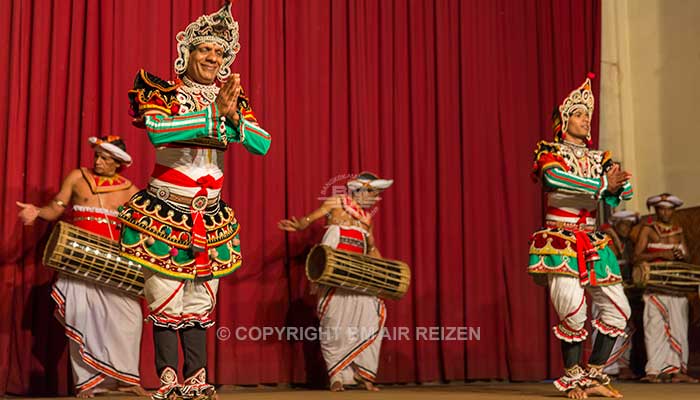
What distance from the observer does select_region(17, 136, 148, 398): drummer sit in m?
4.80

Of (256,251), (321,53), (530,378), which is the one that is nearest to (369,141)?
(321,53)

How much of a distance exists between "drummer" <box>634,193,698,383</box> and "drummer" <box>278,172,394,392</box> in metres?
2.15

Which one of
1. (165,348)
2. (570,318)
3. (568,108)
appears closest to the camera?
(165,348)

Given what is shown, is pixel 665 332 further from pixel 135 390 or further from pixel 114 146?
pixel 114 146

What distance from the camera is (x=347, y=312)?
17.9ft

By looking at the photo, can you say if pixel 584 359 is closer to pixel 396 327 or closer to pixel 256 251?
pixel 396 327

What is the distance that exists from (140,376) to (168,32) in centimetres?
227

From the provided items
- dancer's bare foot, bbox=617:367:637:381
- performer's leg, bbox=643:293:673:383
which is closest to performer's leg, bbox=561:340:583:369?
performer's leg, bbox=643:293:673:383

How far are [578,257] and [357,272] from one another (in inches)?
61.4

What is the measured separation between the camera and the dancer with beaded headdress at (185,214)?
305 cm

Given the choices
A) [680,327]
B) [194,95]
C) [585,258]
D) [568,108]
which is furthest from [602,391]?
[680,327]

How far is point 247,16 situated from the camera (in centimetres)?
598

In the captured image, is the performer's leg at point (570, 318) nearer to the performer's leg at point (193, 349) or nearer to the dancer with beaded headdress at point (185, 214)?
the dancer with beaded headdress at point (185, 214)

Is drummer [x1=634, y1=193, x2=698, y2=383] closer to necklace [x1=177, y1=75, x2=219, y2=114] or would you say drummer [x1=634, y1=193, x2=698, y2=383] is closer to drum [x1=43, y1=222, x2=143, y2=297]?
drum [x1=43, y1=222, x2=143, y2=297]
